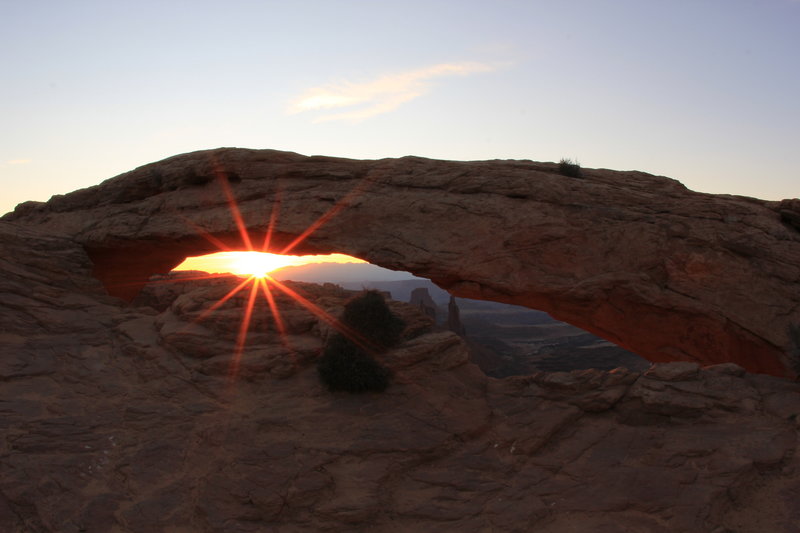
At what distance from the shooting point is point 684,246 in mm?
14805

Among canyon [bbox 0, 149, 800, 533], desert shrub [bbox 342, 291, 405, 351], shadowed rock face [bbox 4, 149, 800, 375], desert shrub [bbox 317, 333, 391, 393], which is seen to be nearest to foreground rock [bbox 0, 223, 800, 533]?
canyon [bbox 0, 149, 800, 533]

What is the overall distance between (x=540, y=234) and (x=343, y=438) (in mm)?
8037

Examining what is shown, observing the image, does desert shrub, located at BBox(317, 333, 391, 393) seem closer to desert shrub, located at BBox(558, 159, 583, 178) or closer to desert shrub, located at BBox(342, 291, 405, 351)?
desert shrub, located at BBox(342, 291, 405, 351)

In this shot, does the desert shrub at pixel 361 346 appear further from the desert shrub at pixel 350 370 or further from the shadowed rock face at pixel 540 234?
the shadowed rock face at pixel 540 234

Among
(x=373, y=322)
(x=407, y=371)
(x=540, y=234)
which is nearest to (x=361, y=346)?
(x=373, y=322)

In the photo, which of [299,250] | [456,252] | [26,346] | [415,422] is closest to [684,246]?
[456,252]

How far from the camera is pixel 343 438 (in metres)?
12.2

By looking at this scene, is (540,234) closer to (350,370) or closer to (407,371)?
(407,371)

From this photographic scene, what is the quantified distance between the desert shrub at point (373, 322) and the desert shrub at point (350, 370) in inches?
27.7

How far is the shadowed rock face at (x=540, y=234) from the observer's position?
1435 centimetres

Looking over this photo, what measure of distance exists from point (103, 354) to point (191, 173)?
6937mm

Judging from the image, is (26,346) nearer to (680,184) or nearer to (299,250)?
(299,250)

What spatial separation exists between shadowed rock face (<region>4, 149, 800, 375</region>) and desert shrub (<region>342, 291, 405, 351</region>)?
1402mm

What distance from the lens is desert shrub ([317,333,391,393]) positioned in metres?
13.5
